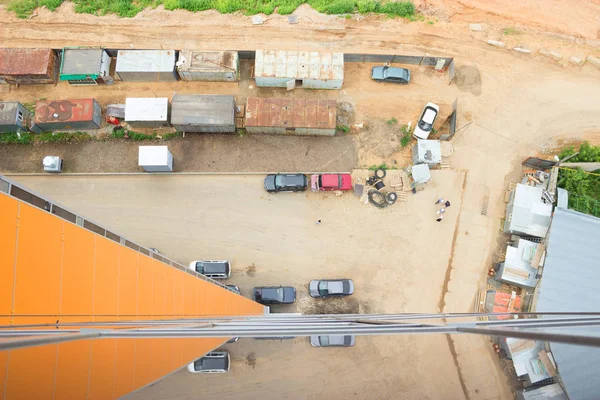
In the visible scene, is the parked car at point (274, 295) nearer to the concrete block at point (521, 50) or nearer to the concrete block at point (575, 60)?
the concrete block at point (521, 50)

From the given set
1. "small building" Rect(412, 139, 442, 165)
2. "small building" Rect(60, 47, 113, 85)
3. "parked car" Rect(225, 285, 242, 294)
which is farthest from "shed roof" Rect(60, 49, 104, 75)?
"small building" Rect(412, 139, 442, 165)

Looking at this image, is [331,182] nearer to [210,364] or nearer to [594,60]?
[210,364]

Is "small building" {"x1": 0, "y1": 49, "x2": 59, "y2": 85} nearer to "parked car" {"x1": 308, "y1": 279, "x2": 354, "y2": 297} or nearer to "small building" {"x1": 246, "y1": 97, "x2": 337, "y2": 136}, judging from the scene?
"small building" {"x1": 246, "y1": 97, "x2": 337, "y2": 136}

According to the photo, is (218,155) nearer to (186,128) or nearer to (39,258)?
(186,128)

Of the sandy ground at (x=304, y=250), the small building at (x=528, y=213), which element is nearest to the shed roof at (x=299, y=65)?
the sandy ground at (x=304, y=250)

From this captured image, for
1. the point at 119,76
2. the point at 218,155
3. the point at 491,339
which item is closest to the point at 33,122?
the point at 119,76
